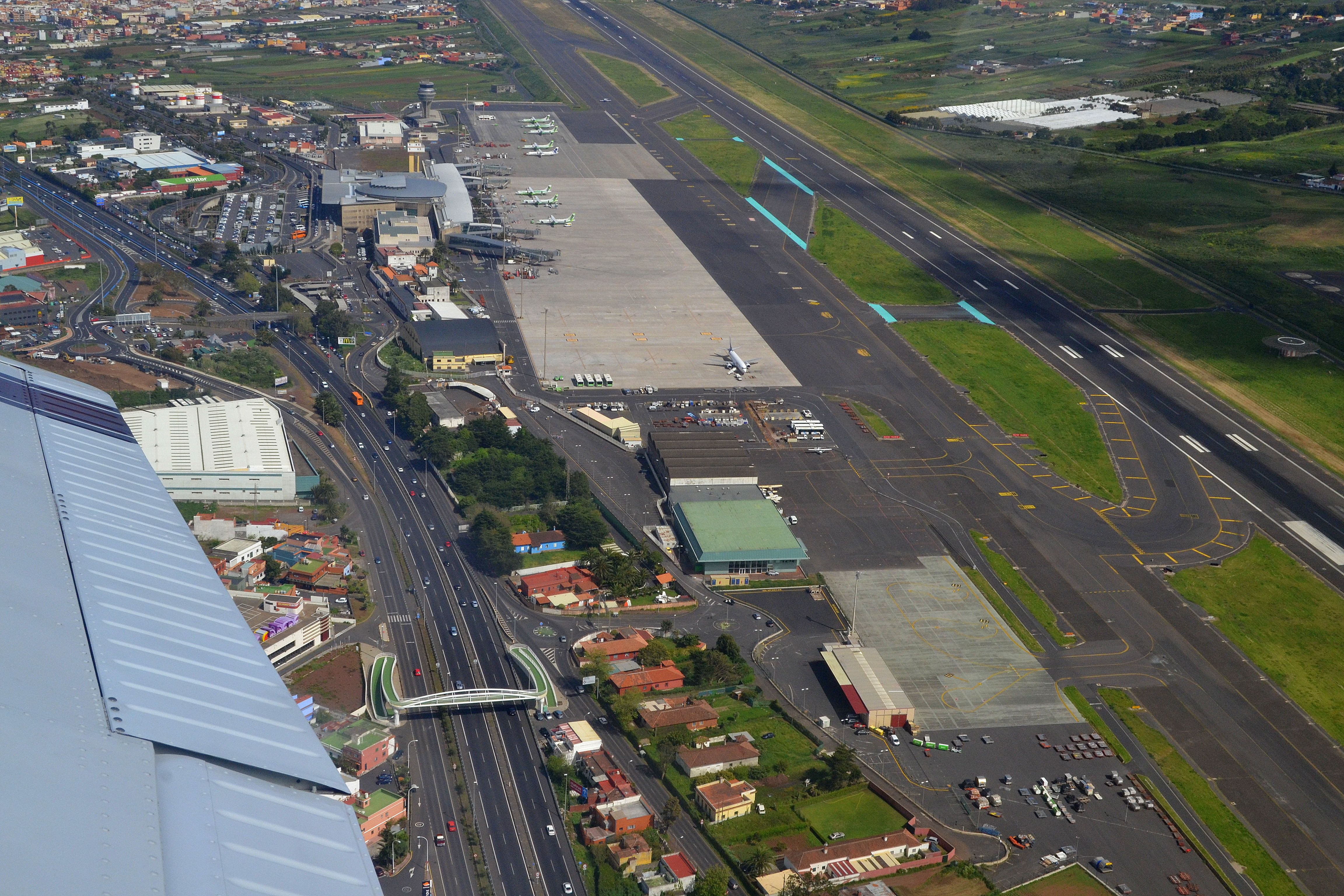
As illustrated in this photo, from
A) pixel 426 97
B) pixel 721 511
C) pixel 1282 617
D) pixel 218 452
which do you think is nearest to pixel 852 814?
pixel 721 511

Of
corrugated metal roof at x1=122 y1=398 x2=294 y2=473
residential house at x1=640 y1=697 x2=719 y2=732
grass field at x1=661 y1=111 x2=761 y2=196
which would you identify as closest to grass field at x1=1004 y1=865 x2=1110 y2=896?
residential house at x1=640 y1=697 x2=719 y2=732

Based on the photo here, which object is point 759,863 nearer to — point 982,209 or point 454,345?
point 454,345

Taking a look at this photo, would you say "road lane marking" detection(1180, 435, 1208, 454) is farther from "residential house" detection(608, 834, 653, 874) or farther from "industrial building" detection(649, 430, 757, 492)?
"residential house" detection(608, 834, 653, 874)

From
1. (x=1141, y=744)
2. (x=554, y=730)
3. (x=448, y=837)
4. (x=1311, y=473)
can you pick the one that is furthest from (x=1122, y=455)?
(x=448, y=837)

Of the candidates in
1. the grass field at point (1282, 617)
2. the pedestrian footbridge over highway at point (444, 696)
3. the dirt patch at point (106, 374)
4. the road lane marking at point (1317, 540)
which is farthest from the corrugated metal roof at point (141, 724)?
the road lane marking at point (1317, 540)

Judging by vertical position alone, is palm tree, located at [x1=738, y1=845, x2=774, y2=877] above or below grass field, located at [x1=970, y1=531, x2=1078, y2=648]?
above

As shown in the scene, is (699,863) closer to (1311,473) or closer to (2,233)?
(1311,473)

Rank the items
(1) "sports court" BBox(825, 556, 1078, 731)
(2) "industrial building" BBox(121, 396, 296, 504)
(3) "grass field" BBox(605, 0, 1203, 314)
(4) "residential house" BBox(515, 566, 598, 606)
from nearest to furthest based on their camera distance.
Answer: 1. (1) "sports court" BBox(825, 556, 1078, 731)
2. (4) "residential house" BBox(515, 566, 598, 606)
3. (2) "industrial building" BBox(121, 396, 296, 504)
4. (3) "grass field" BBox(605, 0, 1203, 314)

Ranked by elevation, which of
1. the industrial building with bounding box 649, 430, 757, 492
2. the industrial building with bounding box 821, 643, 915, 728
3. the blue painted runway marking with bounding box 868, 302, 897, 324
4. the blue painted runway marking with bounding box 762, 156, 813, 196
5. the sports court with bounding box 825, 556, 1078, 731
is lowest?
the sports court with bounding box 825, 556, 1078, 731
